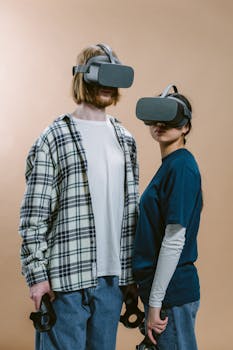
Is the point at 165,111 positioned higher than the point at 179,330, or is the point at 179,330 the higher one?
the point at 165,111

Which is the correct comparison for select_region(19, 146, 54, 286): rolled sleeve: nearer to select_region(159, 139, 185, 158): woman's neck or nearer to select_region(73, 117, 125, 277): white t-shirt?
select_region(73, 117, 125, 277): white t-shirt

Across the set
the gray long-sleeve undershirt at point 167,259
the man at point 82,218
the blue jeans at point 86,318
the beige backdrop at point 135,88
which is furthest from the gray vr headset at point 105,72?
the beige backdrop at point 135,88

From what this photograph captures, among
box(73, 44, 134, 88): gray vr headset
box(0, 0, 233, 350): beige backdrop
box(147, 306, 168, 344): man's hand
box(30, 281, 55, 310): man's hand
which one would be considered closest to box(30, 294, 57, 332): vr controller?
box(30, 281, 55, 310): man's hand

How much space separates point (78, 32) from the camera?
3252 mm

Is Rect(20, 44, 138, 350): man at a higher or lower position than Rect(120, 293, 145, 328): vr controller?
higher

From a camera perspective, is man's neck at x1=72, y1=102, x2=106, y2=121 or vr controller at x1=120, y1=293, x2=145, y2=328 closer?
man's neck at x1=72, y1=102, x2=106, y2=121

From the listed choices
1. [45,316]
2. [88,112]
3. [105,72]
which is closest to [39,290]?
[45,316]

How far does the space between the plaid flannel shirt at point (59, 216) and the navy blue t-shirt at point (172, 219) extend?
0.15 m

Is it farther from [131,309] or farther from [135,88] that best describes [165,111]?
[135,88]

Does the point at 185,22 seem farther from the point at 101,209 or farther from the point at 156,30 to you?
the point at 101,209

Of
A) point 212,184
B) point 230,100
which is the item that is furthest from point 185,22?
point 212,184

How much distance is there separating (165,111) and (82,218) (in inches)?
15.1

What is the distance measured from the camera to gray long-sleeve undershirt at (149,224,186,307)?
5.85ft

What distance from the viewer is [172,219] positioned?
5.82 ft
